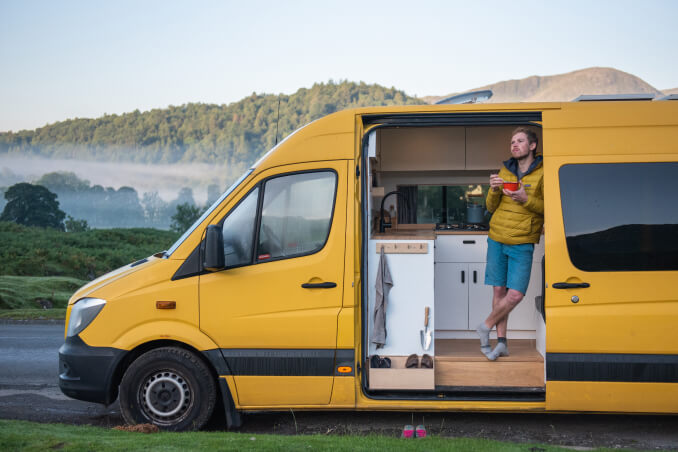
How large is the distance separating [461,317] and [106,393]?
3783 millimetres

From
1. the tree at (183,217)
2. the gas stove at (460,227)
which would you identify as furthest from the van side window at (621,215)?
the tree at (183,217)

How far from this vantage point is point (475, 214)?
362 inches

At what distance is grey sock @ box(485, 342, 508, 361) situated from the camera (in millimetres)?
5742

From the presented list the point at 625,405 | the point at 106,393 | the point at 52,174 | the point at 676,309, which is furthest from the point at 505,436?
the point at 52,174

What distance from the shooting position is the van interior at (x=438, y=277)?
217 inches

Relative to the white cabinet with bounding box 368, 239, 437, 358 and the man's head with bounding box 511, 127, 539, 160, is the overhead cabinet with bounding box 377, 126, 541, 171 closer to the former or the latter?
the man's head with bounding box 511, 127, 539, 160

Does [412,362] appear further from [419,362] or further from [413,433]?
[413,433]

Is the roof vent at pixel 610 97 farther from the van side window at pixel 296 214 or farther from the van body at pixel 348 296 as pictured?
the van side window at pixel 296 214

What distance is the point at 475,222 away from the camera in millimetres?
9102

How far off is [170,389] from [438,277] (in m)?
3.30

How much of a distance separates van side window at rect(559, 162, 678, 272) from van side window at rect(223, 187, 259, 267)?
252cm

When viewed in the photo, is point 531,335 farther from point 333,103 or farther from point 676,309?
point 333,103

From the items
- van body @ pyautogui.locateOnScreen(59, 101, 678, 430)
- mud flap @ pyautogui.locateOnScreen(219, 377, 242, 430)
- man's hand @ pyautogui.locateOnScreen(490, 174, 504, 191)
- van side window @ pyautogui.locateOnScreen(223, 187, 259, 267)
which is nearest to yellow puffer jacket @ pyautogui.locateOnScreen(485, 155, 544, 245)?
man's hand @ pyautogui.locateOnScreen(490, 174, 504, 191)

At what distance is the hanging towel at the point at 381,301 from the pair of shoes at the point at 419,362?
10.6 inches
